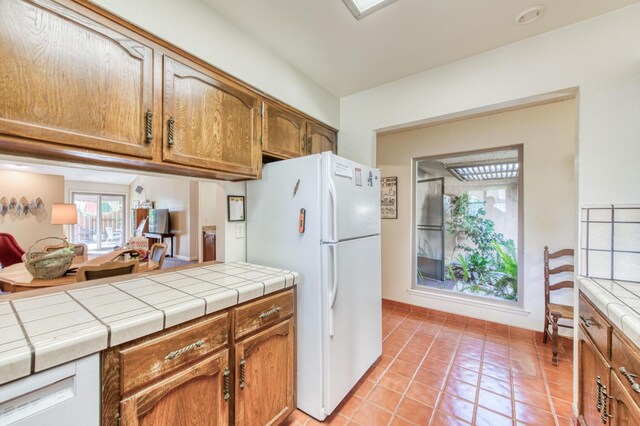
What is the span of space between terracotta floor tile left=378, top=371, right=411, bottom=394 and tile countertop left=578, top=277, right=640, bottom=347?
1.25 m

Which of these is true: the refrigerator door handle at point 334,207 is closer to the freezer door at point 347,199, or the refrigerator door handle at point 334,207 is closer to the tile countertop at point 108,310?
the freezer door at point 347,199

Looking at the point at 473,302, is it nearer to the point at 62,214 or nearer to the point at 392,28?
the point at 392,28

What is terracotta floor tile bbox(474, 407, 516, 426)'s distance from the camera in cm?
151

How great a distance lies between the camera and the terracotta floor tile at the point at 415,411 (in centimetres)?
154

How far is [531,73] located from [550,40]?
0.20m

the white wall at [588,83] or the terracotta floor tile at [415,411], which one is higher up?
the white wall at [588,83]

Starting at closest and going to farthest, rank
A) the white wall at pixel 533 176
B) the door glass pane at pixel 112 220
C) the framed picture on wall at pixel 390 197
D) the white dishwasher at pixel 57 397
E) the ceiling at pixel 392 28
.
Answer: the white dishwasher at pixel 57 397, the ceiling at pixel 392 28, the white wall at pixel 533 176, the framed picture on wall at pixel 390 197, the door glass pane at pixel 112 220

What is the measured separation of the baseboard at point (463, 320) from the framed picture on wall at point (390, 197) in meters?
1.16

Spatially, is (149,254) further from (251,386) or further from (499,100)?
(499,100)

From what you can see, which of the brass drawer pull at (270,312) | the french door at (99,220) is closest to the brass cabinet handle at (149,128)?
the brass drawer pull at (270,312)

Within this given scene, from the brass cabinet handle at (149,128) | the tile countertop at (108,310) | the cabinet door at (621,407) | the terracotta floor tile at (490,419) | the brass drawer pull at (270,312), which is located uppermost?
the brass cabinet handle at (149,128)

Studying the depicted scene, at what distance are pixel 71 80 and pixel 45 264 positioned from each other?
6.26 feet

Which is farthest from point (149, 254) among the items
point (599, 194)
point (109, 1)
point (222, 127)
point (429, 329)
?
point (599, 194)

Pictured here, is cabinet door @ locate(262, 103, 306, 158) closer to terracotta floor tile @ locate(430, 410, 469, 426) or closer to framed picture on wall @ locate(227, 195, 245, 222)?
framed picture on wall @ locate(227, 195, 245, 222)
